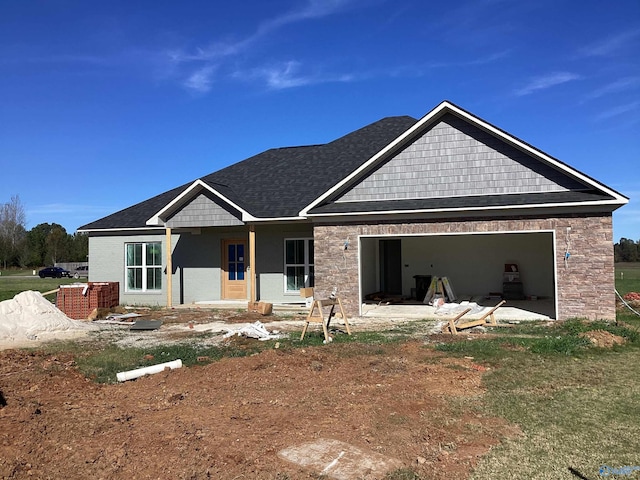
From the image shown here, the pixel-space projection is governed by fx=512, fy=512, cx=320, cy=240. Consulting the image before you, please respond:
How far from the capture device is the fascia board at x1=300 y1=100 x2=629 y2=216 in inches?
510

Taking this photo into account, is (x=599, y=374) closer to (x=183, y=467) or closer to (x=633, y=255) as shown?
(x=183, y=467)

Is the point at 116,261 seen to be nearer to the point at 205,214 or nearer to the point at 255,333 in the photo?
the point at 205,214

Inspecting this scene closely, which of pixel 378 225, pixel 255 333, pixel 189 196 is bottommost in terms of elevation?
pixel 255 333

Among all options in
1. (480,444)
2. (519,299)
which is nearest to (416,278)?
(519,299)

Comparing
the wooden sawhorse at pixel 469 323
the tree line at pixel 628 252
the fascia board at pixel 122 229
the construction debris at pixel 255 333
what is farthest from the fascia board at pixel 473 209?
the tree line at pixel 628 252

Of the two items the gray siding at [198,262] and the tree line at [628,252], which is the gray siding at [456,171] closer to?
the gray siding at [198,262]

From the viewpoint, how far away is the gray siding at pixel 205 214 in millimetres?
17172

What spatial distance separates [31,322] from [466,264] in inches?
569

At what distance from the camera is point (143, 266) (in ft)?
64.4

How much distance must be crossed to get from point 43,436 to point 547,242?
17.7 metres

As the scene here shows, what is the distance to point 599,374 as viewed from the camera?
25.3ft

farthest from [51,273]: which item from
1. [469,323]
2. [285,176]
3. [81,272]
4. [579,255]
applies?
[579,255]

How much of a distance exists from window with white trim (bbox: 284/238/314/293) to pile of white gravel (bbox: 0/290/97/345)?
686 centimetres

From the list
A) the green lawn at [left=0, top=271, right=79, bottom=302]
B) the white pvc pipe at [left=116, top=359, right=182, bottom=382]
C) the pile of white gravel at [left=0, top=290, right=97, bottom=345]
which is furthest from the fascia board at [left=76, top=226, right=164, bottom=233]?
the white pvc pipe at [left=116, top=359, right=182, bottom=382]
